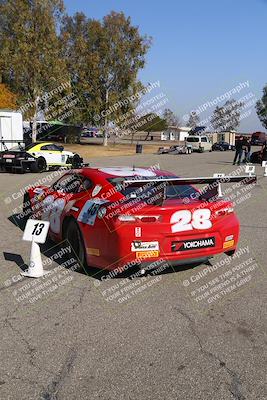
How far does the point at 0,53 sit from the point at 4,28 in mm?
2275

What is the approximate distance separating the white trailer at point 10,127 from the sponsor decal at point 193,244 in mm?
18223

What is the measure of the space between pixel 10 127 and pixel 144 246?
19.0 metres

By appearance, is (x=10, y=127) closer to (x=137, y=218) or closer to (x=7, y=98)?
(x=7, y=98)

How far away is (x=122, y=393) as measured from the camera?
3.19m

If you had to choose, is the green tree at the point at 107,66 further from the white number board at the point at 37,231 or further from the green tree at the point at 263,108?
the green tree at the point at 263,108

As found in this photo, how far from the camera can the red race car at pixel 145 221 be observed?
16.8 feet

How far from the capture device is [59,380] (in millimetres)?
3350

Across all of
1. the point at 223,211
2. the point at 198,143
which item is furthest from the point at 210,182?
the point at 198,143

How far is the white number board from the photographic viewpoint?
5.75m

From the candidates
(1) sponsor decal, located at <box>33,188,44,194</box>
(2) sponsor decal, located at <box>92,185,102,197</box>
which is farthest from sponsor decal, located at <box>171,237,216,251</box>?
(1) sponsor decal, located at <box>33,188,44,194</box>

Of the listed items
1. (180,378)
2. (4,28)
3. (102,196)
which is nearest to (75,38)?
(4,28)

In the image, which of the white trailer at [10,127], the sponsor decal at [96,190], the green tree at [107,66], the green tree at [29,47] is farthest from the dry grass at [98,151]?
the sponsor decal at [96,190]

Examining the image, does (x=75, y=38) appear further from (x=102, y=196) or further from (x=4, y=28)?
(x=102, y=196)

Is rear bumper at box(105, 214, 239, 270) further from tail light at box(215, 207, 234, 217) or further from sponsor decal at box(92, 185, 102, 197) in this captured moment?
sponsor decal at box(92, 185, 102, 197)
